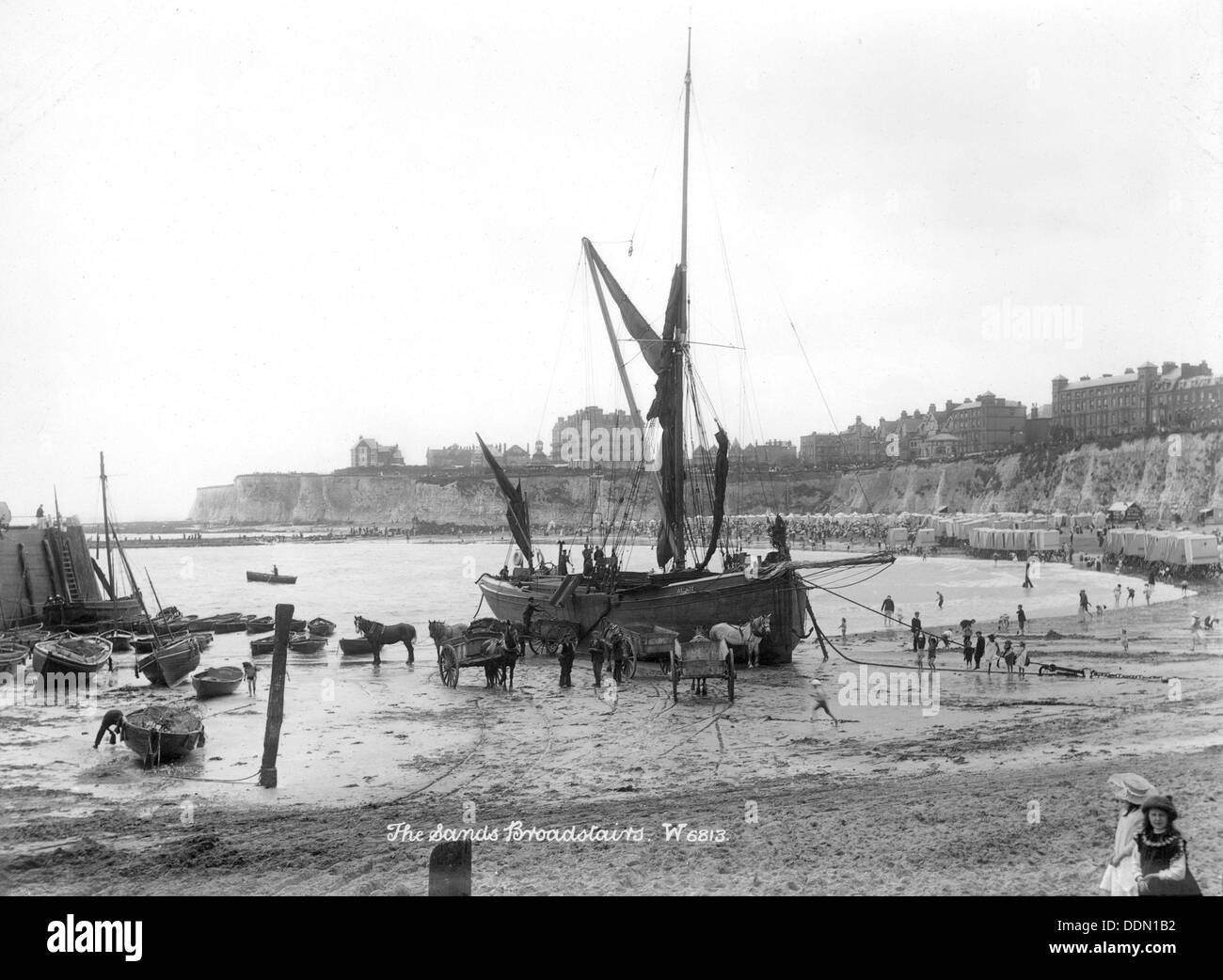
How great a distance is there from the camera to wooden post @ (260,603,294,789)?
11.4 m

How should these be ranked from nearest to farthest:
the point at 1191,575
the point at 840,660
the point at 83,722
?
1. the point at 83,722
2. the point at 840,660
3. the point at 1191,575

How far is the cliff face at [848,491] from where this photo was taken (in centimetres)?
6050

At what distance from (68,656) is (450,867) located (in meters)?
19.7

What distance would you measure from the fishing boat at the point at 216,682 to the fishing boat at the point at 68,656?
388 cm

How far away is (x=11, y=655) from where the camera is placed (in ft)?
70.4

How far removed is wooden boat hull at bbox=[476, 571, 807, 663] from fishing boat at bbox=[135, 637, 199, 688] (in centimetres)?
1041

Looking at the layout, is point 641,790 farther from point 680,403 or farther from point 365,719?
point 680,403

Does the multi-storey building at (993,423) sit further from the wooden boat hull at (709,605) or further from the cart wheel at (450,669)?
the cart wheel at (450,669)

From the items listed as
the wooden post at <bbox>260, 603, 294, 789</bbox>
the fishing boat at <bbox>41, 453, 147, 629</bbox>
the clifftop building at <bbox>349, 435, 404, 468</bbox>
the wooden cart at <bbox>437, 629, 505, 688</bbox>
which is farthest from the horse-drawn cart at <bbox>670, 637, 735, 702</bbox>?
the clifftop building at <bbox>349, 435, 404, 468</bbox>
